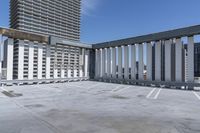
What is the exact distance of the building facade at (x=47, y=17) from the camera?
91944mm

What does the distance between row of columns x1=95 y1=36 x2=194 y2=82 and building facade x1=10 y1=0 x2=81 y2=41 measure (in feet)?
233

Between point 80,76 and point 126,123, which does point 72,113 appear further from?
point 80,76

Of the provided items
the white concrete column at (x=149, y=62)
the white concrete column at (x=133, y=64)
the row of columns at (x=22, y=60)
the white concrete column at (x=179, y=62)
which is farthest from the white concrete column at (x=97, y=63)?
the white concrete column at (x=179, y=62)

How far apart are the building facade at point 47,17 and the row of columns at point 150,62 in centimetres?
7109

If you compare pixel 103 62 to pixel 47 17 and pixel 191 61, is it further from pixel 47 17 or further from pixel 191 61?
pixel 47 17

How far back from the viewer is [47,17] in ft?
342

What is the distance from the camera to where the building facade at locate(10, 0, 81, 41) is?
91944 millimetres

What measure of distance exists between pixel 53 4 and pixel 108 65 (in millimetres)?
90283

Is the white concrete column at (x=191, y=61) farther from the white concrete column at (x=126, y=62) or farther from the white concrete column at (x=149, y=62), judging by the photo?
the white concrete column at (x=126, y=62)

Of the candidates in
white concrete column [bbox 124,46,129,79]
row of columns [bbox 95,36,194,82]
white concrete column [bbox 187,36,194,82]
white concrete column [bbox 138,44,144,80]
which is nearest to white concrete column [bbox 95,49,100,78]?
row of columns [bbox 95,36,194,82]

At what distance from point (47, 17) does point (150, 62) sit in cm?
9120

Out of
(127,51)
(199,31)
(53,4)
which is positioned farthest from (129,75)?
(53,4)

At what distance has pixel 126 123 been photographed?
25.7ft

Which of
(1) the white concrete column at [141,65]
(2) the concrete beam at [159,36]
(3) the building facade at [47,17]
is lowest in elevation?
(1) the white concrete column at [141,65]
